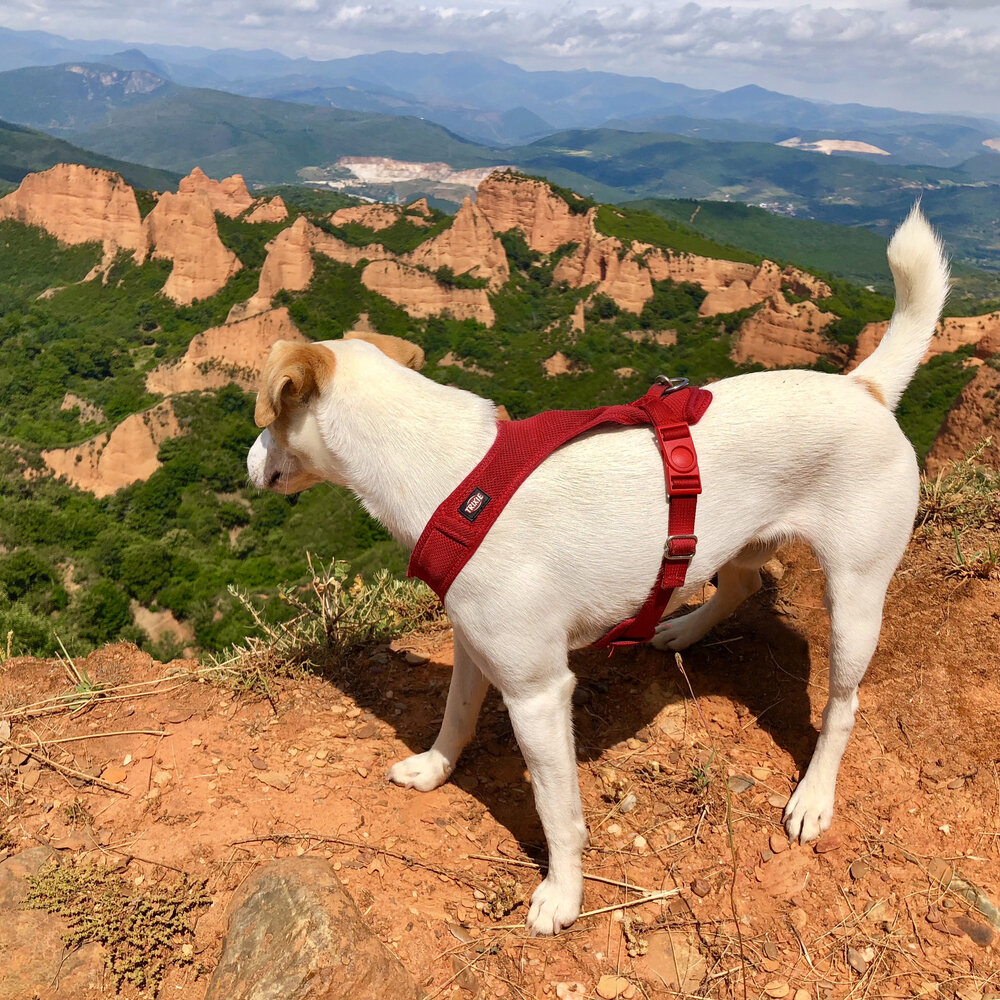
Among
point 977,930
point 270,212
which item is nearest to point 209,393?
point 270,212

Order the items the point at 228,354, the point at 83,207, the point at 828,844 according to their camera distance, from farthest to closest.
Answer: the point at 83,207 → the point at 228,354 → the point at 828,844

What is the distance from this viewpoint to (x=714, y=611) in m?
4.23

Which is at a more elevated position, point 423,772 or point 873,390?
point 873,390

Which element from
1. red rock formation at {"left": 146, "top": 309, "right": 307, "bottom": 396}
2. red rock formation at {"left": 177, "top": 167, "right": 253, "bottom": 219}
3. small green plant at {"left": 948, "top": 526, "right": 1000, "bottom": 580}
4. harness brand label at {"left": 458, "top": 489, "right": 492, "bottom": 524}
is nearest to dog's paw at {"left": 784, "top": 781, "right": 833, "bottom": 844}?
small green plant at {"left": 948, "top": 526, "right": 1000, "bottom": 580}

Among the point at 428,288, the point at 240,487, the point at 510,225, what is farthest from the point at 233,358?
the point at 510,225

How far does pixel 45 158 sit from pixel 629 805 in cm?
20786

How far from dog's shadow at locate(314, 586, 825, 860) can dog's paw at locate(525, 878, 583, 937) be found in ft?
1.60

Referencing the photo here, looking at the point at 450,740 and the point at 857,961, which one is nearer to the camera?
the point at 857,961

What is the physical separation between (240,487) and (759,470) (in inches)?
1371

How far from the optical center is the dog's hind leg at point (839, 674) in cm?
311

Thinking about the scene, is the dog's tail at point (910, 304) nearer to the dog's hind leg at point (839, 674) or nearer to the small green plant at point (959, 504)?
the dog's hind leg at point (839, 674)

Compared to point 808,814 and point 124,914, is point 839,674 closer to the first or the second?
point 808,814

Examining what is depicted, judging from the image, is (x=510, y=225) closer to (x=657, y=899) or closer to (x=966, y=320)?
(x=966, y=320)

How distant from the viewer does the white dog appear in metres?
2.67
